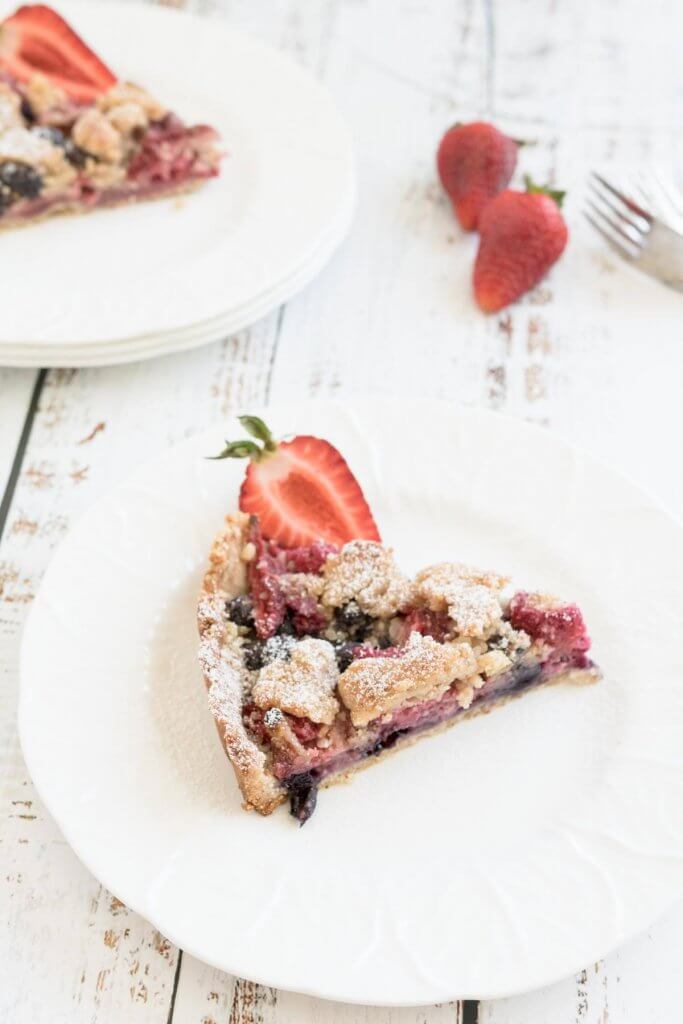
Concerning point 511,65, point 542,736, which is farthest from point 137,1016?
point 511,65

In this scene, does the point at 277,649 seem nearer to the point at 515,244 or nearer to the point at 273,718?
the point at 273,718

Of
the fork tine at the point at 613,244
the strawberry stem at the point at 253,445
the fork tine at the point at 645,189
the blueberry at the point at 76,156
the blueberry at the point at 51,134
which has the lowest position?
the strawberry stem at the point at 253,445

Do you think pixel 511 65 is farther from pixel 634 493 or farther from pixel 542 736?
pixel 542 736

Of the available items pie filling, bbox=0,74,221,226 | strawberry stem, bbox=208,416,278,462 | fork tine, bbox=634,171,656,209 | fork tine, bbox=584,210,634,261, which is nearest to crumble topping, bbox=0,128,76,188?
pie filling, bbox=0,74,221,226

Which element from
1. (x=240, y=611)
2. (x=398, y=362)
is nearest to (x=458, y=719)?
(x=240, y=611)

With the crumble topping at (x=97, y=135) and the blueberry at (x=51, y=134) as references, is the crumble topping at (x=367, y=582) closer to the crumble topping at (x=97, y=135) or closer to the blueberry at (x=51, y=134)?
the crumble topping at (x=97, y=135)

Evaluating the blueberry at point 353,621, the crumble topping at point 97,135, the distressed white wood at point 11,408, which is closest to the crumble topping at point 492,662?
the blueberry at point 353,621

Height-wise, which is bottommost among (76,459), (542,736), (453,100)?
(76,459)

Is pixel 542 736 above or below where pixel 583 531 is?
below
